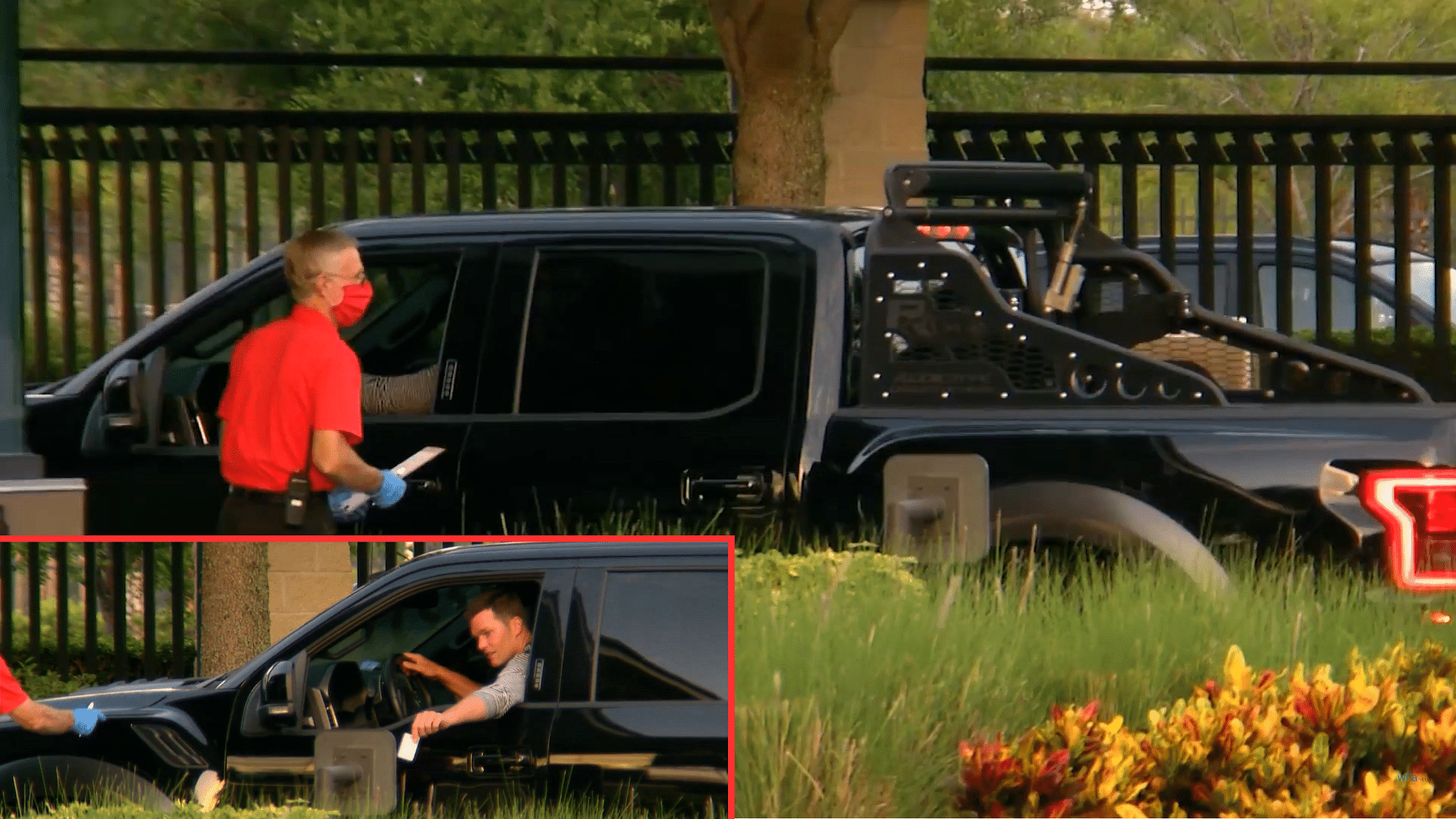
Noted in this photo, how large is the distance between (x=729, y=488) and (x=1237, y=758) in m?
1.64

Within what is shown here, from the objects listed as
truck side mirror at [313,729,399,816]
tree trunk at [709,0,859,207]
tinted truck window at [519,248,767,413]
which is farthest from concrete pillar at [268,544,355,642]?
tree trunk at [709,0,859,207]

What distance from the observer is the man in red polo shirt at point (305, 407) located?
5.22 m

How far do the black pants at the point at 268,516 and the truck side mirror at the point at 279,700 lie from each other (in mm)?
1823

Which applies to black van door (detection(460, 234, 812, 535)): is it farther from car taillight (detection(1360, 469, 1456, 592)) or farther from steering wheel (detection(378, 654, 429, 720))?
steering wheel (detection(378, 654, 429, 720))

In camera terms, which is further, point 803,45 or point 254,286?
point 803,45

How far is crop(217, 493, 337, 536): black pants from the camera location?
532cm

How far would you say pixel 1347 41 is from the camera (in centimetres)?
3600

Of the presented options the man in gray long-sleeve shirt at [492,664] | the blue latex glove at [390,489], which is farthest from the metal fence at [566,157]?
the man in gray long-sleeve shirt at [492,664]

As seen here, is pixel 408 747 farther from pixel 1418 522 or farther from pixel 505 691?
pixel 1418 522

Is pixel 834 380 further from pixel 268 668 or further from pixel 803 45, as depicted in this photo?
pixel 803 45

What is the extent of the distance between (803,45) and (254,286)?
15.8 feet

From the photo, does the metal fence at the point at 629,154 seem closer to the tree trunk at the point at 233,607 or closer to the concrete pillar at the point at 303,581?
the tree trunk at the point at 233,607

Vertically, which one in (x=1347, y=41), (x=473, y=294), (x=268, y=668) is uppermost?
(x=1347, y=41)

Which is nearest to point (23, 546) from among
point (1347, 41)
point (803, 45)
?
point (803, 45)
